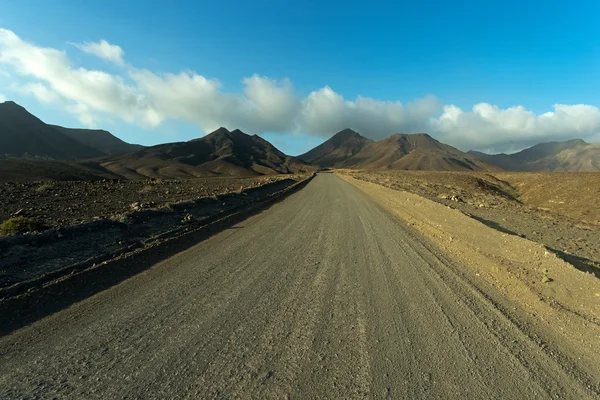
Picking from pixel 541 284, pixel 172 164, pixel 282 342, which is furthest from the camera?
pixel 172 164

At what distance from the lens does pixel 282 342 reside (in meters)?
4.27

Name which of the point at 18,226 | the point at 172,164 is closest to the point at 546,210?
the point at 18,226

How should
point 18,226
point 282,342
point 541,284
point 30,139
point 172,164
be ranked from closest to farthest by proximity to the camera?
1. point 282,342
2. point 541,284
3. point 18,226
4. point 172,164
5. point 30,139

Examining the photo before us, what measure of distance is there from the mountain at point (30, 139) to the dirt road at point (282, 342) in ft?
547

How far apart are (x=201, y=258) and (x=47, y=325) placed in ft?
12.0

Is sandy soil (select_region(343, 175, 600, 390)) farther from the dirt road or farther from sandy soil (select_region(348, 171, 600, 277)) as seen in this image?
sandy soil (select_region(348, 171, 600, 277))

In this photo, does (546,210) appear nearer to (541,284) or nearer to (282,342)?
(541,284)

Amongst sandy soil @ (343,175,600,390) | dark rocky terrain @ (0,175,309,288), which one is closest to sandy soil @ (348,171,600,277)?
sandy soil @ (343,175,600,390)

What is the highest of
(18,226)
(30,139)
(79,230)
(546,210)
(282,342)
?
(30,139)

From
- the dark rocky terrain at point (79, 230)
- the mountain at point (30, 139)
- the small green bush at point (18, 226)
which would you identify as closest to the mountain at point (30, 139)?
the mountain at point (30, 139)

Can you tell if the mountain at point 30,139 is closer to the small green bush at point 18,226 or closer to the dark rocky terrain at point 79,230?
the dark rocky terrain at point 79,230

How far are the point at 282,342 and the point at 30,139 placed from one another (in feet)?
665

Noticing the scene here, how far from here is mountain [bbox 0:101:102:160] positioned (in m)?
146

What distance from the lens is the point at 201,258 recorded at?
809 cm
